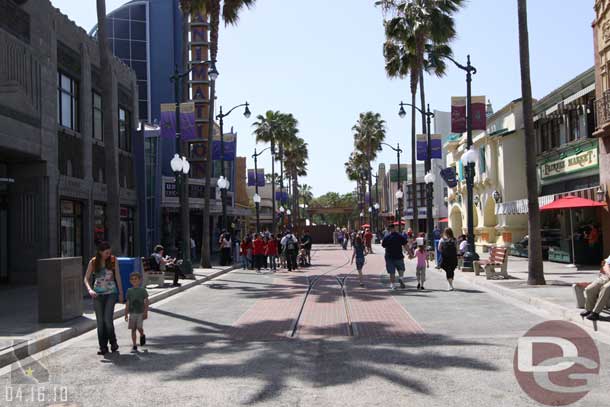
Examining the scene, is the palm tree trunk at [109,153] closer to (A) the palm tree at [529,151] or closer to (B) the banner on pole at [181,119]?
(B) the banner on pole at [181,119]

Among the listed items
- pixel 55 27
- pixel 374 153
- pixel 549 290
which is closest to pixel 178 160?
pixel 55 27

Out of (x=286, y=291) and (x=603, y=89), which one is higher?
(x=603, y=89)

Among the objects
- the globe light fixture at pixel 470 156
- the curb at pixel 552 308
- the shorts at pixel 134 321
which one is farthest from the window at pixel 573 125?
the shorts at pixel 134 321

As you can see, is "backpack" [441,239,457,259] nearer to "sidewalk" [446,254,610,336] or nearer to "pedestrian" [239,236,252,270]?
"sidewalk" [446,254,610,336]

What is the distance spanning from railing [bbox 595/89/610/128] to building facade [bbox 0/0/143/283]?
1869cm

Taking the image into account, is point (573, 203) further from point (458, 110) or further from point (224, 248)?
point (224, 248)

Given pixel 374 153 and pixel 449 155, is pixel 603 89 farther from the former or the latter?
pixel 374 153

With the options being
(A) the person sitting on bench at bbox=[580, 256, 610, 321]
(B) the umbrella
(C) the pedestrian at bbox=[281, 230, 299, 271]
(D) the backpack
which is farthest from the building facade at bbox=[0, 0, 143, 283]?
(B) the umbrella

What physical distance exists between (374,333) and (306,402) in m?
4.28

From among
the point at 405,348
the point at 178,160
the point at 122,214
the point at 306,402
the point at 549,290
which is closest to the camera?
the point at 306,402

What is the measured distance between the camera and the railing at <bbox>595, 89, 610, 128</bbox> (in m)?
21.3

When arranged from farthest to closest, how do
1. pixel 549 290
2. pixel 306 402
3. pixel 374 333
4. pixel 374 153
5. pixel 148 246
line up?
pixel 374 153
pixel 148 246
pixel 549 290
pixel 374 333
pixel 306 402

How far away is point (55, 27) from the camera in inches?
859

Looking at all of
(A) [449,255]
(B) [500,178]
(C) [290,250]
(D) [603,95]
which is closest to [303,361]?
(A) [449,255]
